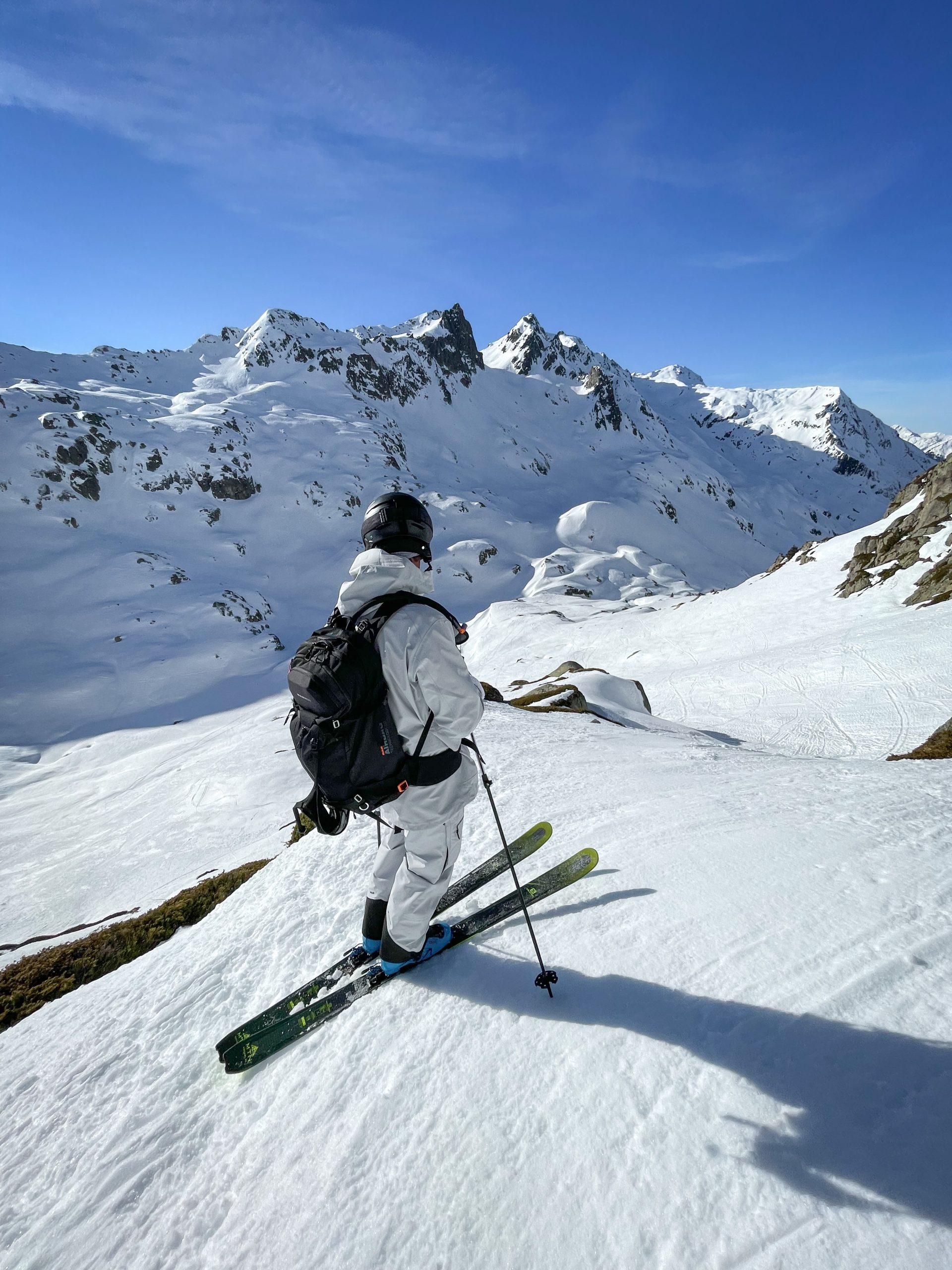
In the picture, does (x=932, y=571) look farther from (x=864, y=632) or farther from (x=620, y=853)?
(x=620, y=853)

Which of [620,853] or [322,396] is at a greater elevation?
[322,396]

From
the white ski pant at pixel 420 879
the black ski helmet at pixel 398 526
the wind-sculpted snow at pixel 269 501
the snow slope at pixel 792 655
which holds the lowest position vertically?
the snow slope at pixel 792 655

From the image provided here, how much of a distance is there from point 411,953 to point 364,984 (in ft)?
1.37

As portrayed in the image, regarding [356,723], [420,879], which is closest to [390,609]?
[356,723]

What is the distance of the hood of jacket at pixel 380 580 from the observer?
339 centimetres

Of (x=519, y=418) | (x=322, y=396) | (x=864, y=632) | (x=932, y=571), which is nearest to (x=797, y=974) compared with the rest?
(x=864, y=632)

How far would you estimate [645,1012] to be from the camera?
3010mm

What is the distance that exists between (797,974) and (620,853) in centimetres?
175

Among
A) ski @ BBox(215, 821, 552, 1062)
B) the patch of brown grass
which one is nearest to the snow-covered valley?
ski @ BBox(215, 821, 552, 1062)

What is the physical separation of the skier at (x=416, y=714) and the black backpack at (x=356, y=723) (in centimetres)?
3

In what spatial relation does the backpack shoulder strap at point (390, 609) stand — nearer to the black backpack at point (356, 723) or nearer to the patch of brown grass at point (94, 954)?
the black backpack at point (356, 723)

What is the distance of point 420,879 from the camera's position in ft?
11.4

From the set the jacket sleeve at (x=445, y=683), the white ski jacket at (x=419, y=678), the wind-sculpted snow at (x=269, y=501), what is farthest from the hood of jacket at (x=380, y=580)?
the wind-sculpted snow at (x=269, y=501)

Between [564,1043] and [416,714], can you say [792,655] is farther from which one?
[416,714]
